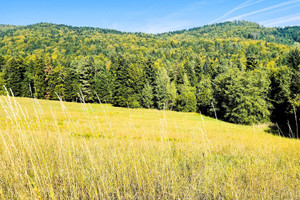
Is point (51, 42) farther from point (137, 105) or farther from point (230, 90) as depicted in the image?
point (230, 90)

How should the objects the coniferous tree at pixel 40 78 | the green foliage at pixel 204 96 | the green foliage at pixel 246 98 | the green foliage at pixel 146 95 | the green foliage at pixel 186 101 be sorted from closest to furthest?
the green foliage at pixel 246 98
the coniferous tree at pixel 40 78
the green foliage at pixel 146 95
the green foliage at pixel 204 96
the green foliage at pixel 186 101

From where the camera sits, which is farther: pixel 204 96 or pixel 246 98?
pixel 204 96

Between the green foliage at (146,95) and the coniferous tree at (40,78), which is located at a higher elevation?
the coniferous tree at (40,78)

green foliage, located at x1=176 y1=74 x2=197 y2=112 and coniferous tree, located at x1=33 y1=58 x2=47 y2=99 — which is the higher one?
coniferous tree, located at x1=33 y1=58 x2=47 y2=99

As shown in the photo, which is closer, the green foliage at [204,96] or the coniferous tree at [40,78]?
the coniferous tree at [40,78]

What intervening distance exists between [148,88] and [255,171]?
4435cm

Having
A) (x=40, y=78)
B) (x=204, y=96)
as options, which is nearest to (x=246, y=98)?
(x=204, y=96)

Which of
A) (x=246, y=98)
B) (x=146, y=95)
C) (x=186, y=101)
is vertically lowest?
(x=186, y=101)

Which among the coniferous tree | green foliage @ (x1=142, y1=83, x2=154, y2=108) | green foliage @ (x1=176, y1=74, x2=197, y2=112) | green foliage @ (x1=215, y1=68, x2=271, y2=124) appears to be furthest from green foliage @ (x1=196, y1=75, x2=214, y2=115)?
the coniferous tree

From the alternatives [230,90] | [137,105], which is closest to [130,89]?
[137,105]

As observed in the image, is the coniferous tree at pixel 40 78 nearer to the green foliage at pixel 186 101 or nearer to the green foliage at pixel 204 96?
the green foliage at pixel 186 101

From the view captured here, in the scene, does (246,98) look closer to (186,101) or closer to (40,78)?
(186,101)

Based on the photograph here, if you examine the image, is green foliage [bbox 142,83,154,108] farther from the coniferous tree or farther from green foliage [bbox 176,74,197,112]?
the coniferous tree

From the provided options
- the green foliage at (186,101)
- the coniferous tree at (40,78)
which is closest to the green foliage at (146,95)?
the green foliage at (186,101)
